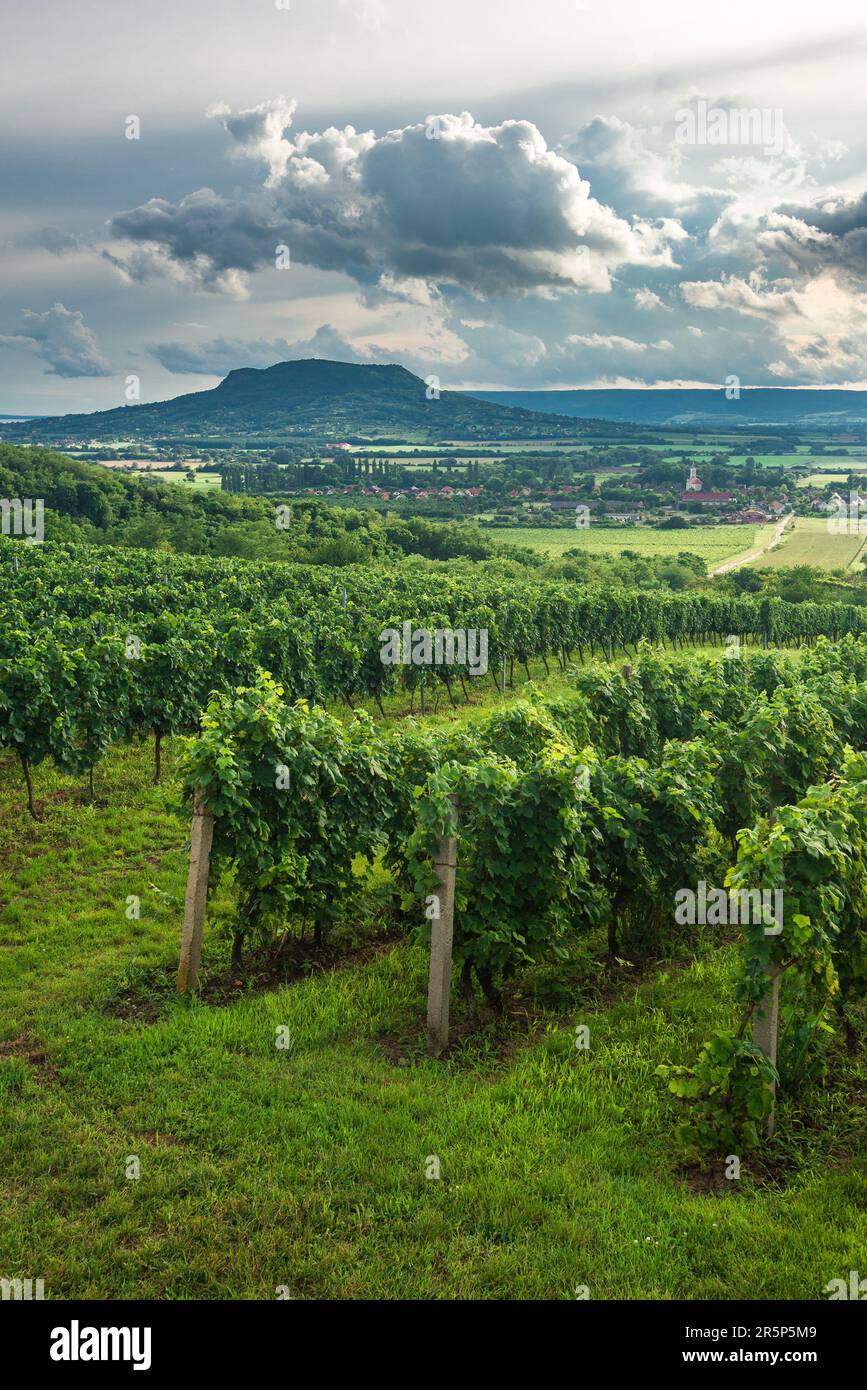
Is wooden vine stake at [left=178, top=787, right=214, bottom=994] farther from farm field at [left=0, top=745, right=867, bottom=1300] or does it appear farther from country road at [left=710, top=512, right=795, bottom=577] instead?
country road at [left=710, top=512, right=795, bottom=577]

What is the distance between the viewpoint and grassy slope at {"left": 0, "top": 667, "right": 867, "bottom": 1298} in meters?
5.16

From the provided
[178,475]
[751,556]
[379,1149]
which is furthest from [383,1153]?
[178,475]

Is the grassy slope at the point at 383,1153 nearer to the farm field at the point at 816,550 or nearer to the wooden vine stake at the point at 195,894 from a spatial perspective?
the wooden vine stake at the point at 195,894

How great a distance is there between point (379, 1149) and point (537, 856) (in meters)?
3.20

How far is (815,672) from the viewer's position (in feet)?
68.9

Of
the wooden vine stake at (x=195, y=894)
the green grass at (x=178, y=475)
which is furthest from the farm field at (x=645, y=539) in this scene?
the wooden vine stake at (x=195, y=894)

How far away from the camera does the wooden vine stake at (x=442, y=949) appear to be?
7.81 meters

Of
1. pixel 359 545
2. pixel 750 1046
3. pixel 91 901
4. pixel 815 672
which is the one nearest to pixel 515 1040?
pixel 750 1046

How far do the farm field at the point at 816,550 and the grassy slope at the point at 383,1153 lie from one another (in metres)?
98.2

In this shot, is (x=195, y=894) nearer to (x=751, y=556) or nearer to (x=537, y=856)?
(x=537, y=856)

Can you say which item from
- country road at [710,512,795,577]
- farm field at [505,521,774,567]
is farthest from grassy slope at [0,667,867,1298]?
farm field at [505,521,774,567]

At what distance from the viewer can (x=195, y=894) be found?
8.84 m

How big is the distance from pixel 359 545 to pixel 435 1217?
77202 mm
